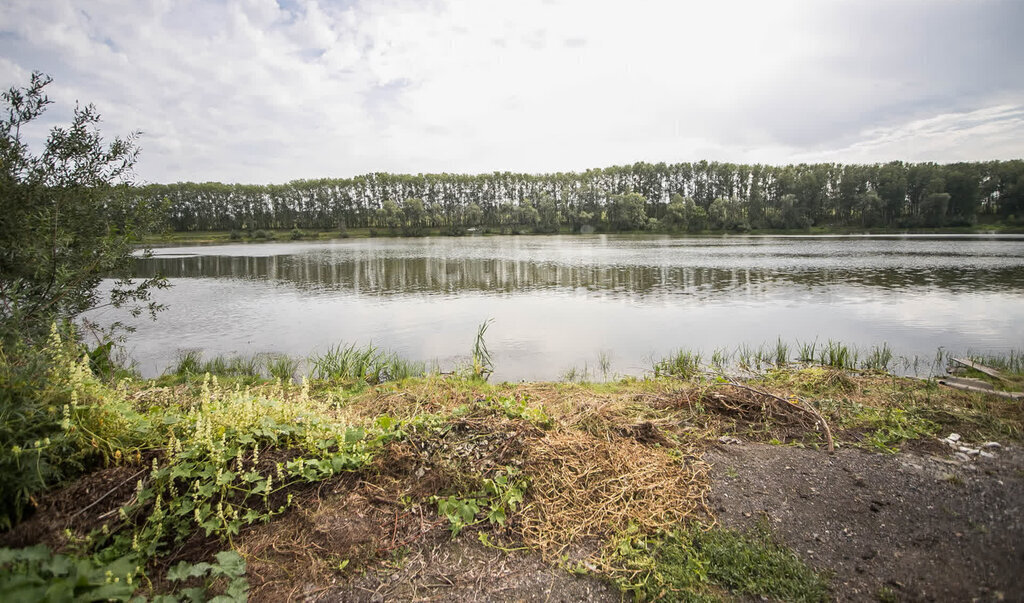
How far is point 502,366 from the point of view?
38.4 feet

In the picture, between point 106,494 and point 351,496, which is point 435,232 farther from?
point 106,494

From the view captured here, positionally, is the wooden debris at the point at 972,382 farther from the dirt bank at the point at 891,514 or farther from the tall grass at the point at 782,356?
the dirt bank at the point at 891,514

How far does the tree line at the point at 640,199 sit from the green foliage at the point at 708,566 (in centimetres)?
12460

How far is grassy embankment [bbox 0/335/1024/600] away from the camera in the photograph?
2992mm

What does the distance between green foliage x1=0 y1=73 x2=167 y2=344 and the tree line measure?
123112 millimetres

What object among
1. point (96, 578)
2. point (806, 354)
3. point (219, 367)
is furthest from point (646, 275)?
point (96, 578)

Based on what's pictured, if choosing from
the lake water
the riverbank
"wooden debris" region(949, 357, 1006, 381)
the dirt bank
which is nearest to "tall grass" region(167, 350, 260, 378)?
the lake water

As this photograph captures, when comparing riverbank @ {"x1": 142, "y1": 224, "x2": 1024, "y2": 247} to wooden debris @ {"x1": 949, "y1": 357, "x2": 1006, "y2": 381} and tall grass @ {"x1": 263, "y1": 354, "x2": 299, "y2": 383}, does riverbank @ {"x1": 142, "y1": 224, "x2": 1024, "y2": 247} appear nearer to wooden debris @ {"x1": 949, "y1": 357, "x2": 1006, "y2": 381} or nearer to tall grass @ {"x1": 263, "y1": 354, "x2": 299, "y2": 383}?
tall grass @ {"x1": 263, "y1": 354, "x2": 299, "y2": 383}

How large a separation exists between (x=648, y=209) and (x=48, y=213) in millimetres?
152657

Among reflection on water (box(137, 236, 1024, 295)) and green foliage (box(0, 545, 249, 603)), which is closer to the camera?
green foliage (box(0, 545, 249, 603))

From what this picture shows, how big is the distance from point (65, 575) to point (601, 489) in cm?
378

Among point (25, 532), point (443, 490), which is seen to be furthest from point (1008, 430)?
point (25, 532)

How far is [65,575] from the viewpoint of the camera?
2.59 m

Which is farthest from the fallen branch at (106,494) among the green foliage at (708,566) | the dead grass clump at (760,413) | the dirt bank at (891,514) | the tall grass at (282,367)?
the tall grass at (282,367)
